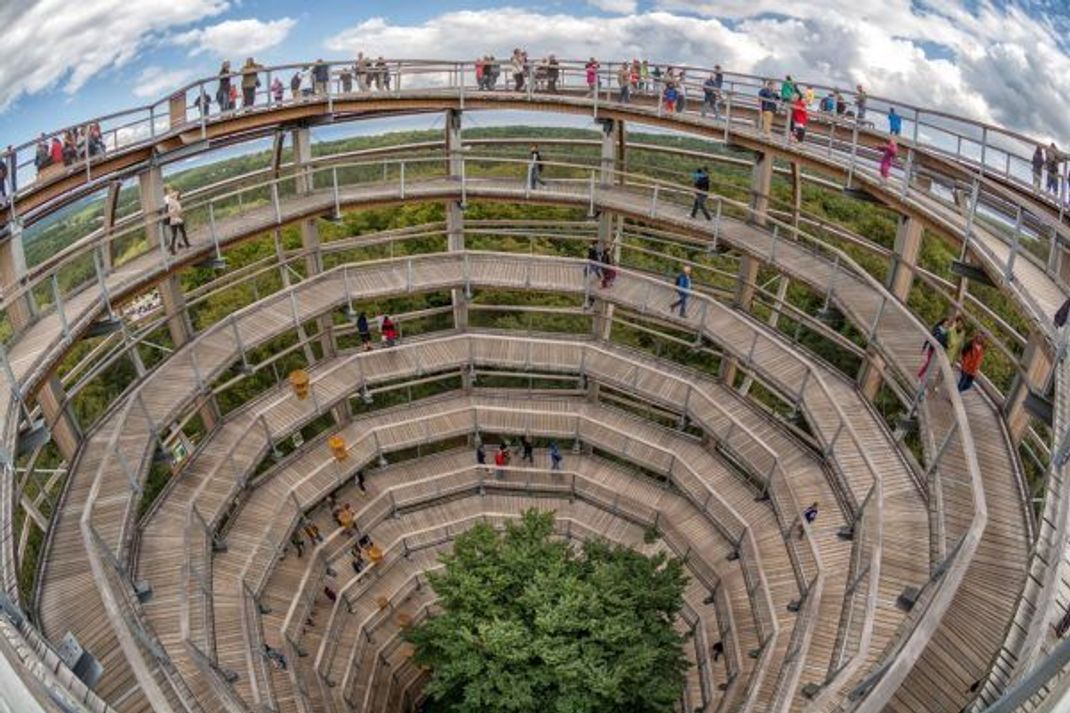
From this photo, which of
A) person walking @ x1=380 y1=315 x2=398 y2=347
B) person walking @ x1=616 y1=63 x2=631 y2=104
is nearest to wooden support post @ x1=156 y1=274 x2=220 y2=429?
person walking @ x1=380 y1=315 x2=398 y2=347

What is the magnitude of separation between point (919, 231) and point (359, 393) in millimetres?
17536

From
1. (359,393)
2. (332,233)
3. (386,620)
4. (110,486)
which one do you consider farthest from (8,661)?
(332,233)

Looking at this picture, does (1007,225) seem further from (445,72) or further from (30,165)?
(30,165)

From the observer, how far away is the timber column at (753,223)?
25.6m

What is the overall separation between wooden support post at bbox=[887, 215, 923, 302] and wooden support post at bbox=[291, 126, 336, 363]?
57.3 ft

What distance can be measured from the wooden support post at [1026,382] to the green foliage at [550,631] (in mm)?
8580

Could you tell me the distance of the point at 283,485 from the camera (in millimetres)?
25203

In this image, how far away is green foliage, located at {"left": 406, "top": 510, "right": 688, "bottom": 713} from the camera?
18.9m

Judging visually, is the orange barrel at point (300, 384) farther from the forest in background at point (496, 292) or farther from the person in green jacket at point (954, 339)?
the person in green jacket at point (954, 339)

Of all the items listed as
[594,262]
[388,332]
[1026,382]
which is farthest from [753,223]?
[388,332]

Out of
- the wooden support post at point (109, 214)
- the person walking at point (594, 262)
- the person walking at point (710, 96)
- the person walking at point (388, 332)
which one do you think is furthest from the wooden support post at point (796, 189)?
the wooden support post at point (109, 214)

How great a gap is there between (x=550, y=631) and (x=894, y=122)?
17.3 m

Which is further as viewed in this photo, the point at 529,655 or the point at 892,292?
the point at 892,292

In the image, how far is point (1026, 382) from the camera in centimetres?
1766
